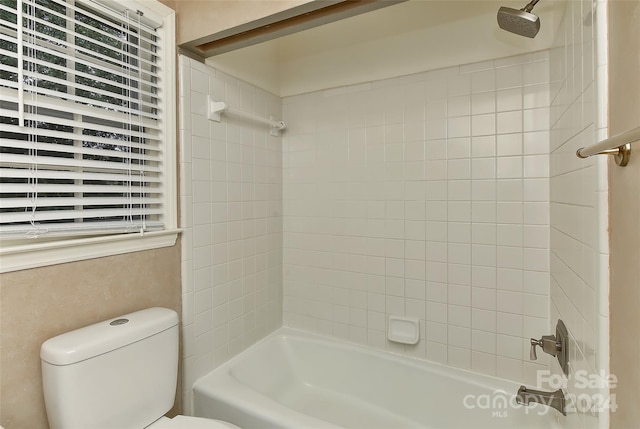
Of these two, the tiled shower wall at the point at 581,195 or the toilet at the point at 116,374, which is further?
the toilet at the point at 116,374

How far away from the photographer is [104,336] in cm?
108

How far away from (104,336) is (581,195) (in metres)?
1.65

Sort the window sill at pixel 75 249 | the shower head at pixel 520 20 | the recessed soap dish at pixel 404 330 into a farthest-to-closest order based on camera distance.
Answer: the recessed soap dish at pixel 404 330, the shower head at pixel 520 20, the window sill at pixel 75 249

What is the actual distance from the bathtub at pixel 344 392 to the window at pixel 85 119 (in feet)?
2.99

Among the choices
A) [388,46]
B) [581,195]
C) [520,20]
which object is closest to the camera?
[581,195]

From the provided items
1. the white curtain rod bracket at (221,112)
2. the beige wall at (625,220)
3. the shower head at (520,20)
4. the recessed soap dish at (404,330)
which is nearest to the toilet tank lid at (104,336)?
the white curtain rod bracket at (221,112)

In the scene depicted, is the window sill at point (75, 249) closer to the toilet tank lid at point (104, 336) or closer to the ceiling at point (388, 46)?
the toilet tank lid at point (104, 336)

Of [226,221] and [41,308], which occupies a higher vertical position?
[226,221]

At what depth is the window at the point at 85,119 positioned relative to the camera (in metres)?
1.00

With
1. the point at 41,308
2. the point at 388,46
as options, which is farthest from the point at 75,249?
the point at 388,46

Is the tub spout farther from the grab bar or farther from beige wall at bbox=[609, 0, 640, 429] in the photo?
the grab bar

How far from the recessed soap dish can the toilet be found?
1.07 meters

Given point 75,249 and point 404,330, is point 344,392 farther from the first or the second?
point 75,249

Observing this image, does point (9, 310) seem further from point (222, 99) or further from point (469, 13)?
point (469, 13)
